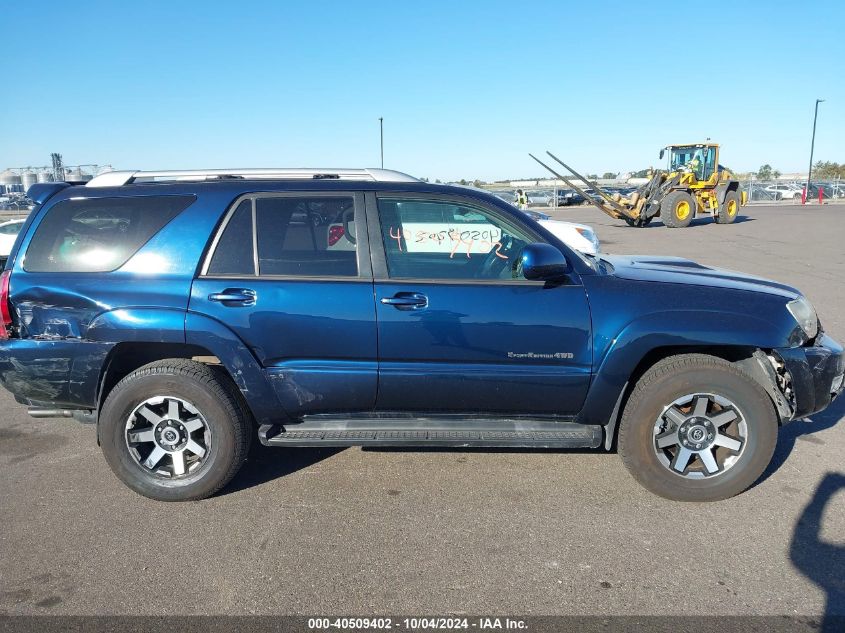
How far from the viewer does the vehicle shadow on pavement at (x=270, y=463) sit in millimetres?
3809

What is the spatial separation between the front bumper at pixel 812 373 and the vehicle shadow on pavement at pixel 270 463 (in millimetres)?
2800

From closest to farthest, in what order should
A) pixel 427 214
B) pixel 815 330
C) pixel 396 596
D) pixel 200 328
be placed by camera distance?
pixel 396 596, pixel 200 328, pixel 815 330, pixel 427 214

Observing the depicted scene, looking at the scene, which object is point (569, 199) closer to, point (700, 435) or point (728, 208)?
point (728, 208)

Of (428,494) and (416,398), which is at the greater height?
(416,398)

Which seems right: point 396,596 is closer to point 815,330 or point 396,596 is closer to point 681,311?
point 681,311

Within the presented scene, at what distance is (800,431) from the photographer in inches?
177

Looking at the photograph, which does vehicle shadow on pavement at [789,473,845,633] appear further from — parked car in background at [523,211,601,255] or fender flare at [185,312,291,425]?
parked car in background at [523,211,601,255]

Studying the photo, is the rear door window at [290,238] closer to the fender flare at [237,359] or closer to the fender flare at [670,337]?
the fender flare at [237,359]

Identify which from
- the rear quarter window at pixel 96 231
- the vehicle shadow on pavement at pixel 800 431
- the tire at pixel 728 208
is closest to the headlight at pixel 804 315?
the vehicle shadow on pavement at pixel 800 431

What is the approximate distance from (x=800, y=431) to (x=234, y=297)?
157 inches

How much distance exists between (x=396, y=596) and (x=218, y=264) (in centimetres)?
199

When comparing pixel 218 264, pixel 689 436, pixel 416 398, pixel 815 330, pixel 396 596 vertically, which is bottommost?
pixel 396 596

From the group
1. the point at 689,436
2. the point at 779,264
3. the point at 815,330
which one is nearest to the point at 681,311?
the point at 689,436

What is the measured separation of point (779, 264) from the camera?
42.8 feet
